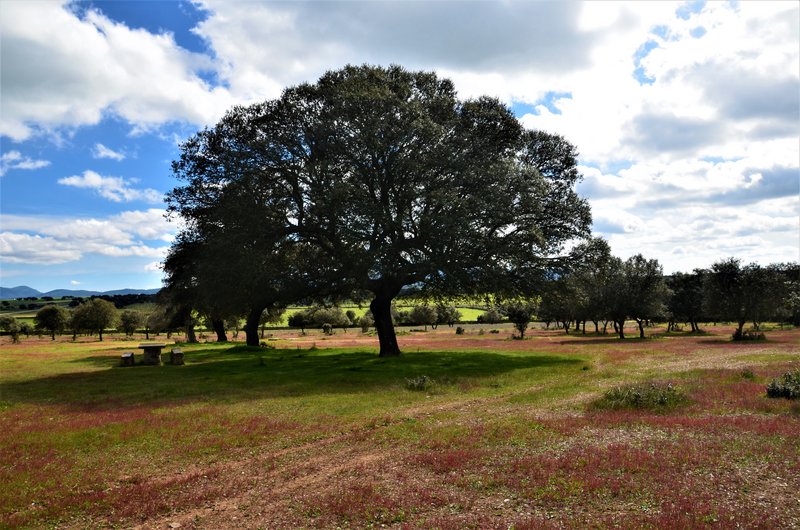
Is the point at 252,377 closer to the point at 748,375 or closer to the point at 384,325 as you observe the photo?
the point at 384,325

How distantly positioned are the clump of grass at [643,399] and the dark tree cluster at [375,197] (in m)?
15.1

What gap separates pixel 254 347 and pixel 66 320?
66.8m

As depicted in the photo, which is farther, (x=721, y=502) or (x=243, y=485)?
(x=243, y=485)

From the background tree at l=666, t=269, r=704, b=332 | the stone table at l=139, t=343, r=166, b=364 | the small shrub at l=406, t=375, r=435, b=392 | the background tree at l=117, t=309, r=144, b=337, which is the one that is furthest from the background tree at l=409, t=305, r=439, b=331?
the small shrub at l=406, t=375, r=435, b=392

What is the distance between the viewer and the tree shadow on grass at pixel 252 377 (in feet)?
72.0

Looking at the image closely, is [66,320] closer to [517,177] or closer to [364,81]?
[364,81]

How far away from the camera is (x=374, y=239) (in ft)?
110

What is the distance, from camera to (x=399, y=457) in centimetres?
1191

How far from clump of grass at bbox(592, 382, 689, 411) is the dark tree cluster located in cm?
1509

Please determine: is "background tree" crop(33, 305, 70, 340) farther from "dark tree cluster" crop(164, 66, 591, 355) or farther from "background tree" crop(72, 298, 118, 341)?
"dark tree cluster" crop(164, 66, 591, 355)

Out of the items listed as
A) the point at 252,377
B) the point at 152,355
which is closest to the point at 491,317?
the point at 152,355

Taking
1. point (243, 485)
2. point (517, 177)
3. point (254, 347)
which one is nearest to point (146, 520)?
point (243, 485)

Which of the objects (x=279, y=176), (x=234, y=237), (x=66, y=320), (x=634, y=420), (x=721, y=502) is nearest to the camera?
(x=721, y=502)

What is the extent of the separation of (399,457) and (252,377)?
1817cm
